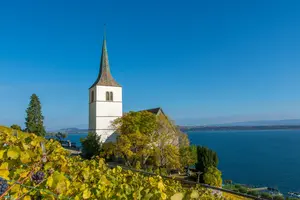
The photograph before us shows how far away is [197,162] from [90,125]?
15705 mm

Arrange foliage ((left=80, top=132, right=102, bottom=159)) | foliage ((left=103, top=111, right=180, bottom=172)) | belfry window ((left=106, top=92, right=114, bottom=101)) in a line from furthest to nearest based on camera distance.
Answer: belfry window ((left=106, top=92, right=114, bottom=101)) → foliage ((left=80, top=132, right=102, bottom=159)) → foliage ((left=103, top=111, right=180, bottom=172))

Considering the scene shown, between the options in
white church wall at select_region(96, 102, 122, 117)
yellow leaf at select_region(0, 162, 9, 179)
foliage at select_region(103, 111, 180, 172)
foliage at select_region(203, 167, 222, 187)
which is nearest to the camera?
yellow leaf at select_region(0, 162, 9, 179)

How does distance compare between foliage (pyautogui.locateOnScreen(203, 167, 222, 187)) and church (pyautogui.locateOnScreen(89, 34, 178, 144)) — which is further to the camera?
church (pyautogui.locateOnScreen(89, 34, 178, 144))

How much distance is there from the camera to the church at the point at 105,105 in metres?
29.6

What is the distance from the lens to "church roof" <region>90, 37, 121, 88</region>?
31.3 meters

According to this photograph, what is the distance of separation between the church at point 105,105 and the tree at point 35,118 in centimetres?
867

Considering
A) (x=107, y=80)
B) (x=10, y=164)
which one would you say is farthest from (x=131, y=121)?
(x=10, y=164)

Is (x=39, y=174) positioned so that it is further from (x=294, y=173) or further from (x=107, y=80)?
(x=294, y=173)

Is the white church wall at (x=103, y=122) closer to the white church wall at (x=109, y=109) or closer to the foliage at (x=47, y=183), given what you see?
the white church wall at (x=109, y=109)

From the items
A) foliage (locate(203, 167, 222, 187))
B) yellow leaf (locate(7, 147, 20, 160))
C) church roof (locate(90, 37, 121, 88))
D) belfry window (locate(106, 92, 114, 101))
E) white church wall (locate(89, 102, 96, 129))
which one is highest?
church roof (locate(90, 37, 121, 88))

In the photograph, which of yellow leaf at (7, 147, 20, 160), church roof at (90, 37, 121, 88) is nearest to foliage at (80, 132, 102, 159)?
church roof at (90, 37, 121, 88)

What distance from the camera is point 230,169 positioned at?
49.0 m

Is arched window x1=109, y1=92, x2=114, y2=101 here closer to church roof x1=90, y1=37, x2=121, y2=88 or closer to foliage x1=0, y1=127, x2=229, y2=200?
church roof x1=90, y1=37, x2=121, y2=88

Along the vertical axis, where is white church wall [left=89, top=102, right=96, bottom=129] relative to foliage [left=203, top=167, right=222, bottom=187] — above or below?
above
